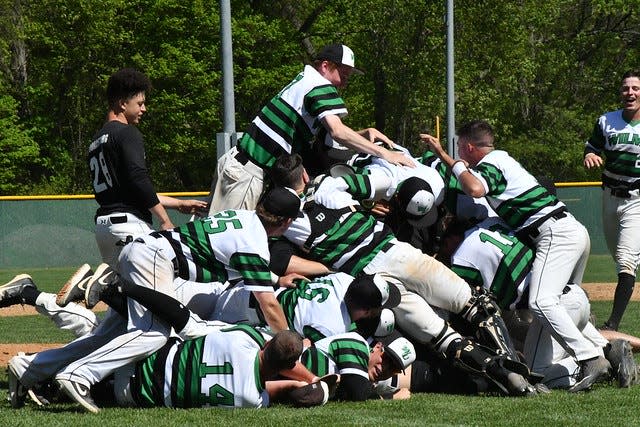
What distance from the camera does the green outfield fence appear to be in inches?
952

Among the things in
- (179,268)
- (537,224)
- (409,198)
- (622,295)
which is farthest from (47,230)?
(179,268)


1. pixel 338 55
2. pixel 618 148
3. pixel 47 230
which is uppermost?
pixel 338 55

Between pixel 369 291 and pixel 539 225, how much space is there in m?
1.57

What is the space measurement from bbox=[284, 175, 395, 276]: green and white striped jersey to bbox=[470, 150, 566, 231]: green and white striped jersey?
0.77 metres

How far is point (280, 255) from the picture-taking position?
24.9 feet

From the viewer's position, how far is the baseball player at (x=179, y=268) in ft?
21.3

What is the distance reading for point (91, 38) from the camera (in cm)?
3469

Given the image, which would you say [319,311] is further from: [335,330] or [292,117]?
[292,117]

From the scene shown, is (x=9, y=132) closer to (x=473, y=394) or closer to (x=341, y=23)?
(x=341, y=23)

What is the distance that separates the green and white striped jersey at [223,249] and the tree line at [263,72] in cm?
2451

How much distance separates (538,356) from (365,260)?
1.36 metres

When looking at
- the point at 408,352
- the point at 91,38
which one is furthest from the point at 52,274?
the point at 408,352

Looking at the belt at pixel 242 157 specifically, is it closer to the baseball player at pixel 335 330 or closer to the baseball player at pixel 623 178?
the baseball player at pixel 335 330

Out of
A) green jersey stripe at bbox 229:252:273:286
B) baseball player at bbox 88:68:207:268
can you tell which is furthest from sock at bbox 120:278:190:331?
baseball player at bbox 88:68:207:268
